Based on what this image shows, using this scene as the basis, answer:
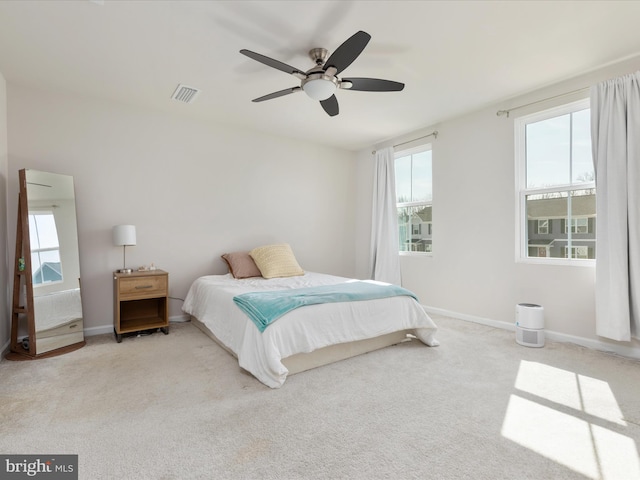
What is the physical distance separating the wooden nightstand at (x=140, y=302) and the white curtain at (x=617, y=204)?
13.8ft

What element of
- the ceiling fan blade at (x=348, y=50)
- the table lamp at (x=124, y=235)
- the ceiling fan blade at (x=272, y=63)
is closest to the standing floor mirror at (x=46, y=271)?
the table lamp at (x=124, y=235)

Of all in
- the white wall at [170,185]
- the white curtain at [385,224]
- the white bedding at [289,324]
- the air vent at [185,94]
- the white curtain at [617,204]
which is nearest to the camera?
the white bedding at [289,324]

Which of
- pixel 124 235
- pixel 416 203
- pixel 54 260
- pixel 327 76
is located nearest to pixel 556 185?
pixel 416 203

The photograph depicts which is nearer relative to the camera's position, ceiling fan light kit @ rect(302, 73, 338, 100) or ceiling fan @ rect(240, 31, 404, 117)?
ceiling fan @ rect(240, 31, 404, 117)

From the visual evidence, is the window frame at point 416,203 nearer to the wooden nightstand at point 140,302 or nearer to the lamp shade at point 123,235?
the wooden nightstand at point 140,302

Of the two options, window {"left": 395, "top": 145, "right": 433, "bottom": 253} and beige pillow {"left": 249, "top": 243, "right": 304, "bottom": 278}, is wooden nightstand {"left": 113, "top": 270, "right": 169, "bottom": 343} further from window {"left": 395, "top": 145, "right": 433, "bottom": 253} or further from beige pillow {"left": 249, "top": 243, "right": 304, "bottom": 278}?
window {"left": 395, "top": 145, "right": 433, "bottom": 253}

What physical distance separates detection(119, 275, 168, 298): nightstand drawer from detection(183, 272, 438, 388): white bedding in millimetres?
401

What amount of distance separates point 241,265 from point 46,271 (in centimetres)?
189

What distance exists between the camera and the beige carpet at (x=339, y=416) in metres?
1.51

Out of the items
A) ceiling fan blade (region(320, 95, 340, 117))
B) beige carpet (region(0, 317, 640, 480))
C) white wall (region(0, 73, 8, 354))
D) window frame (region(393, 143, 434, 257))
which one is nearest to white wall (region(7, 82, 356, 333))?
white wall (region(0, 73, 8, 354))

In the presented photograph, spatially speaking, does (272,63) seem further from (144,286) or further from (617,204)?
(617,204)

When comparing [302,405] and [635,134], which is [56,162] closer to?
[302,405]

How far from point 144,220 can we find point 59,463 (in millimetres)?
2851

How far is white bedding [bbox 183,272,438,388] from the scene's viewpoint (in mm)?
2354
